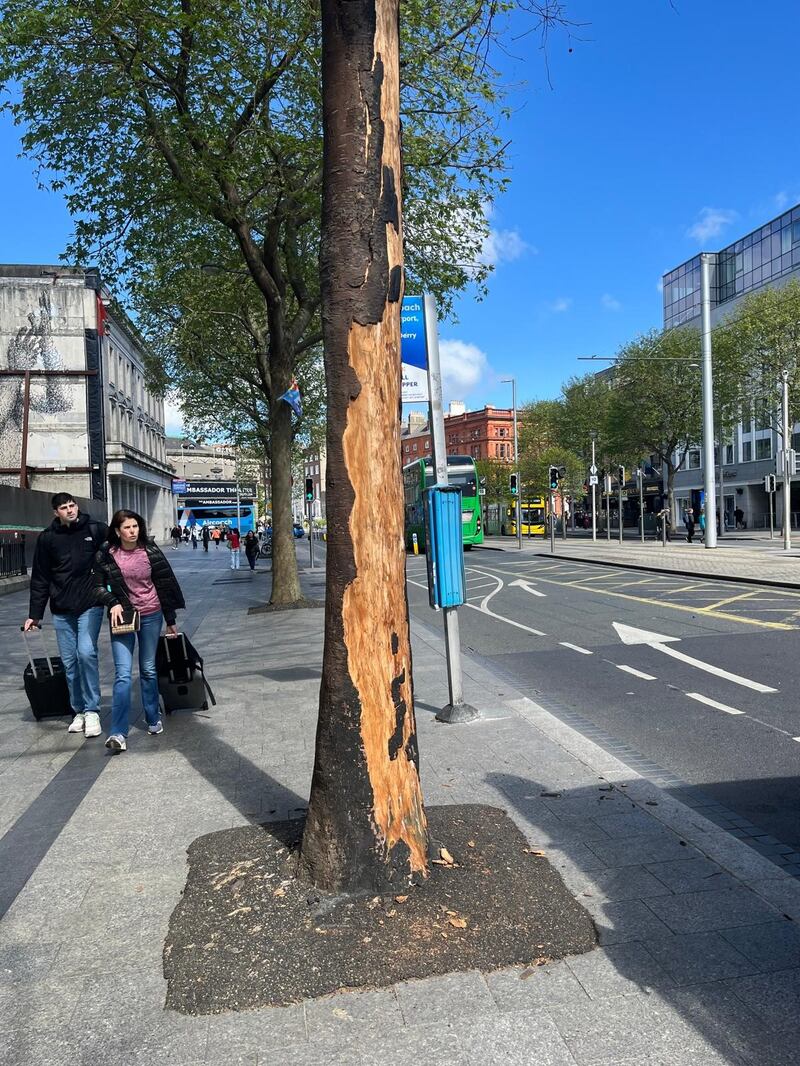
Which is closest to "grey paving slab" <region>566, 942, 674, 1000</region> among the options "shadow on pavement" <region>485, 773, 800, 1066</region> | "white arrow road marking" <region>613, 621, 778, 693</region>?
"shadow on pavement" <region>485, 773, 800, 1066</region>

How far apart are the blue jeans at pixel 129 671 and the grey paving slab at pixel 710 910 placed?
12.9 ft

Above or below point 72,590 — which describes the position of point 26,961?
below

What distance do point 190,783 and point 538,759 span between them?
2.17 m

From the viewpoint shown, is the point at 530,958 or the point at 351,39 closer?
the point at 530,958

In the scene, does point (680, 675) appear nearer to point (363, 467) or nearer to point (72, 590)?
point (72, 590)

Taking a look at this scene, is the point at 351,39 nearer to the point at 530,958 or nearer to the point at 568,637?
the point at 530,958

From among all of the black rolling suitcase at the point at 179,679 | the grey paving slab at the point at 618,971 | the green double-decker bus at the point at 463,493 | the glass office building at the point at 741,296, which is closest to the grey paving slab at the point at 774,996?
the grey paving slab at the point at 618,971

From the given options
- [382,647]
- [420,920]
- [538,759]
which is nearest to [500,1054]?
[420,920]

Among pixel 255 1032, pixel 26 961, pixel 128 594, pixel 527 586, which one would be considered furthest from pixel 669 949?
pixel 527 586

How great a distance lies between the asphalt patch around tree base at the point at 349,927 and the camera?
9.20 feet

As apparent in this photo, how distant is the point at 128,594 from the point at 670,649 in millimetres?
6303

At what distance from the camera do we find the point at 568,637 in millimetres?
11141

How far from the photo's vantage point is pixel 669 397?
4550 centimetres

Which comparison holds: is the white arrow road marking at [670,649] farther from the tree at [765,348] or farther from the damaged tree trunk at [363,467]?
the tree at [765,348]
